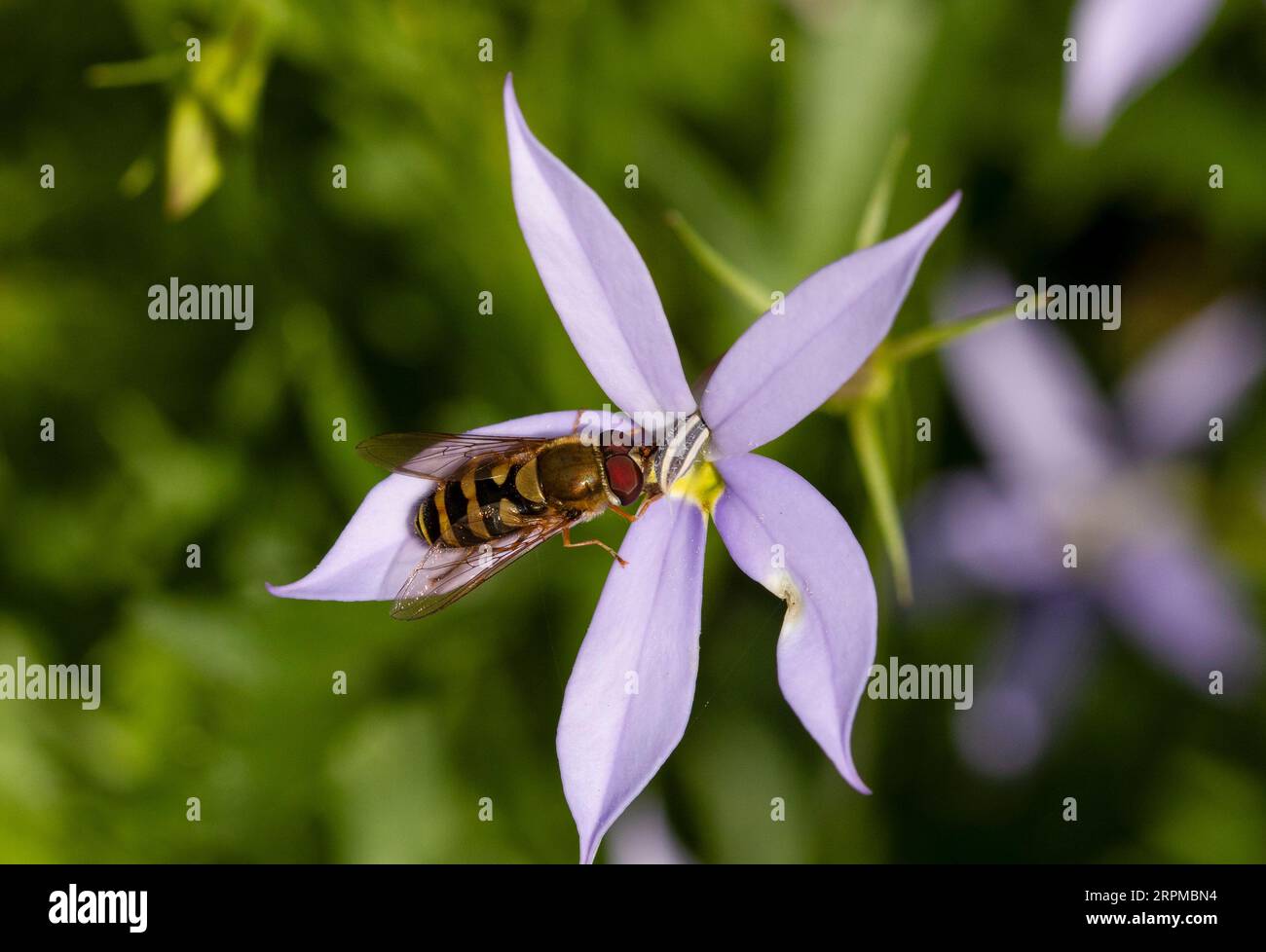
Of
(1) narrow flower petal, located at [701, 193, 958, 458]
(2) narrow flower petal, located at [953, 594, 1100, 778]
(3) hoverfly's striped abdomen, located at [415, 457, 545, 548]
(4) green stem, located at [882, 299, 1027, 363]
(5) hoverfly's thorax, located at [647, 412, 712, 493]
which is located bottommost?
(2) narrow flower petal, located at [953, 594, 1100, 778]

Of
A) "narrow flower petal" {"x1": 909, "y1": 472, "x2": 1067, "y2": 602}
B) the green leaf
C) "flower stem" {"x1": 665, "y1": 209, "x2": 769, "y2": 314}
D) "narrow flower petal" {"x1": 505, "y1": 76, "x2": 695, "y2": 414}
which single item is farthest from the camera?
"narrow flower petal" {"x1": 909, "y1": 472, "x2": 1067, "y2": 602}

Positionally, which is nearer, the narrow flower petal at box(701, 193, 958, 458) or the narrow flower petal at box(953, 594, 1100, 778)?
the narrow flower petal at box(701, 193, 958, 458)

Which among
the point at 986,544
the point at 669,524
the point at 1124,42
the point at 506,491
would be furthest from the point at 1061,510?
the point at 506,491

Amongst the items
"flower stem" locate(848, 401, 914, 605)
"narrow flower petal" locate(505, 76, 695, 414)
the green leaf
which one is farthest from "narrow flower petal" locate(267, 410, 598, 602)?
the green leaf

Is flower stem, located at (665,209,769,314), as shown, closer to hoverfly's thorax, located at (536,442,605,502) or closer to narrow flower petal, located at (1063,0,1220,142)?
hoverfly's thorax, located at (536,442,605,502)

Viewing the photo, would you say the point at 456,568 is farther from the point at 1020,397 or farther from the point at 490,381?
the point at 1020,397

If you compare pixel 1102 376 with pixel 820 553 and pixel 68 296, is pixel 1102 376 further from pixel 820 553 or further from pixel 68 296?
pixel 68 296
